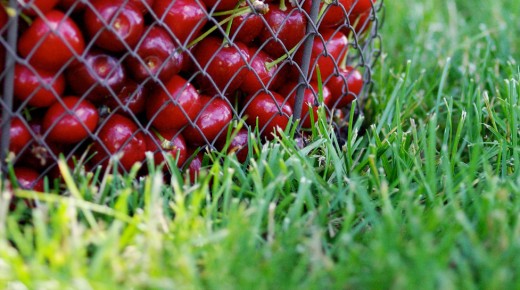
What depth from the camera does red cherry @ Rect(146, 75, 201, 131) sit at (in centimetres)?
116

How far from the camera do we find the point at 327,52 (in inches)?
52.8

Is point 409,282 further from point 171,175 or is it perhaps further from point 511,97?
point 511,97

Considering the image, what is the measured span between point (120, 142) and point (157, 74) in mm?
128

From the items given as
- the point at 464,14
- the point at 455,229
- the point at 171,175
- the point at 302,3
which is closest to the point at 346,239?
the point at 455,229

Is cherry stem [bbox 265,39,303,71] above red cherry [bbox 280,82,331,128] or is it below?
above

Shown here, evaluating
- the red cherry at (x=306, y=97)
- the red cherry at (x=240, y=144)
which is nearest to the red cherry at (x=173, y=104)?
the red cherry at (x=240, y=144)

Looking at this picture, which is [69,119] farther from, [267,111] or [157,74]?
[267,111]

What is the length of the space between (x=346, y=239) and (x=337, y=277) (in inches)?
2.4

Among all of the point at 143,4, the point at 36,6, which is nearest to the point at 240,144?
the point at 143,4

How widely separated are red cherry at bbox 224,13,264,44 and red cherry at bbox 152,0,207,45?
0.07m

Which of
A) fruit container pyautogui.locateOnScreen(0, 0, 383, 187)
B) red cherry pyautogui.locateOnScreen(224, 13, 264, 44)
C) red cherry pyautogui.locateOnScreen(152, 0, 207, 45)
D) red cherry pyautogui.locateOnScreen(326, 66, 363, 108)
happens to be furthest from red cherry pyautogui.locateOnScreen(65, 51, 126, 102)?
red cherry pyautogui.locateOnScreen(326, 66, 363, 108)

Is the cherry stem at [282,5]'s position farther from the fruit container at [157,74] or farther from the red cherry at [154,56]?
the red cherry at [154,56]

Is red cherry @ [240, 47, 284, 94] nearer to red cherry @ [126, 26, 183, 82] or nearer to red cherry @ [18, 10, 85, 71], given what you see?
red cherry @ [126, 26, 183, 82]

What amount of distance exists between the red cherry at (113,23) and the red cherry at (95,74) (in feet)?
0.07
